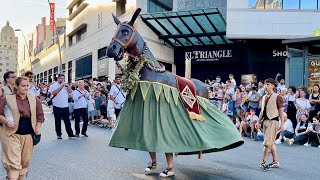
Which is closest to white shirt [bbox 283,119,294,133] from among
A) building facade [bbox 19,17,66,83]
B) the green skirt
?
the green skirt

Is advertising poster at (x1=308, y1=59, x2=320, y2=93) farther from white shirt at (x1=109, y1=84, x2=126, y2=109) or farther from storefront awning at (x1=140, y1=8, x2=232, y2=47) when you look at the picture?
storefront awning at (x1=140, y1=8, x2=232, y2=47)

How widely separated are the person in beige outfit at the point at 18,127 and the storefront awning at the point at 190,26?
73.7 ft

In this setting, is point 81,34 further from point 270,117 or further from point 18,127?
point 18,127

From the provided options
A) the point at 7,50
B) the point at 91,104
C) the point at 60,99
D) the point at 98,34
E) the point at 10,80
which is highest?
the point at 7,50

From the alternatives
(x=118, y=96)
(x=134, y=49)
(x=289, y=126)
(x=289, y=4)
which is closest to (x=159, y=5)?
(x=289, y=4)

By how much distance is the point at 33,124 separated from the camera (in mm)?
6043

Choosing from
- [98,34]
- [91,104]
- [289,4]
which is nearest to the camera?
[91,104]

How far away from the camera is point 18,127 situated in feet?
19.5

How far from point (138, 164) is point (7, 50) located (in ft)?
519

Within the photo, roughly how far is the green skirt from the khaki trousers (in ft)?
5.56

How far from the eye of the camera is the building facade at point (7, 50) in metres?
154

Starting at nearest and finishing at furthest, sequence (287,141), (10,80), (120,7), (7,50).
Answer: (10,80) → (287,141) → (120,7) → (7,50)

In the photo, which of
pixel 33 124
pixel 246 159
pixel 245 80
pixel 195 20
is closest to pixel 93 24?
pixel 195 20

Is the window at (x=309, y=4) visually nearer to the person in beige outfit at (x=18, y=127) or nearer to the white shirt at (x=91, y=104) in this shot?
the white shirt at (x=91, y=104)
